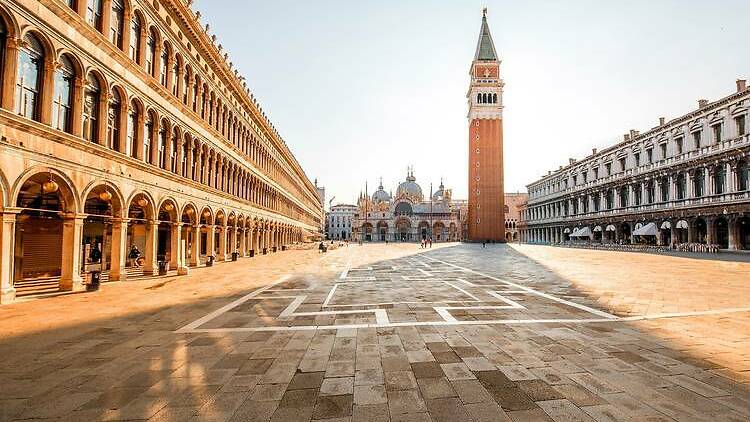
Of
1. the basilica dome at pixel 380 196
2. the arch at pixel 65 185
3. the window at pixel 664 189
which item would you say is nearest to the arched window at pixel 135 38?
the arch at pixel 65 185

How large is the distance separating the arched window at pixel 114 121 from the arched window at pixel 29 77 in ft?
10.4

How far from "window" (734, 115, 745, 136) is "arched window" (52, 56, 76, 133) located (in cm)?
5045

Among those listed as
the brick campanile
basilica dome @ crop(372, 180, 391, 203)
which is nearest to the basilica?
basilica dome @ crop(372, 180, 391, 203)

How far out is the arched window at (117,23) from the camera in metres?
14.8

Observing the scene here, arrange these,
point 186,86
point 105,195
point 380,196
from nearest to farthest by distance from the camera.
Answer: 1. point 105,195
2. point 186,86
3. point 380,196

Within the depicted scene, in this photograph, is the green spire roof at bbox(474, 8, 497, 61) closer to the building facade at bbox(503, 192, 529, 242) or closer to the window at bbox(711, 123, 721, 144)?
the building facade at bbox(503, 192, 529, 242)

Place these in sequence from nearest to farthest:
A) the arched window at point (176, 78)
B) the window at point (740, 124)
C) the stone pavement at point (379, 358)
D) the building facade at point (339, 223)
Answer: the stone pavement at point (379, 358)
the arched window at point (176, 78)
the window at point (740, 124)
the building facade at point (339, 223)

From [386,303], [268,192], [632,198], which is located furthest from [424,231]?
[386,303]

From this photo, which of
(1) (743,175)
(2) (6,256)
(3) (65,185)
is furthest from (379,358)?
(1) (743,175)

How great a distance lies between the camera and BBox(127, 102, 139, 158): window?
16.2 m

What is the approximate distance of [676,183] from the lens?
139 ft

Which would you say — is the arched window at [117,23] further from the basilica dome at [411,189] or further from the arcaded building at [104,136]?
the basilica dome at [411,189]

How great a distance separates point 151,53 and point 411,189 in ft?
384

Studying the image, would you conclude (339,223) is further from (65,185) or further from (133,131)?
(65,185)
